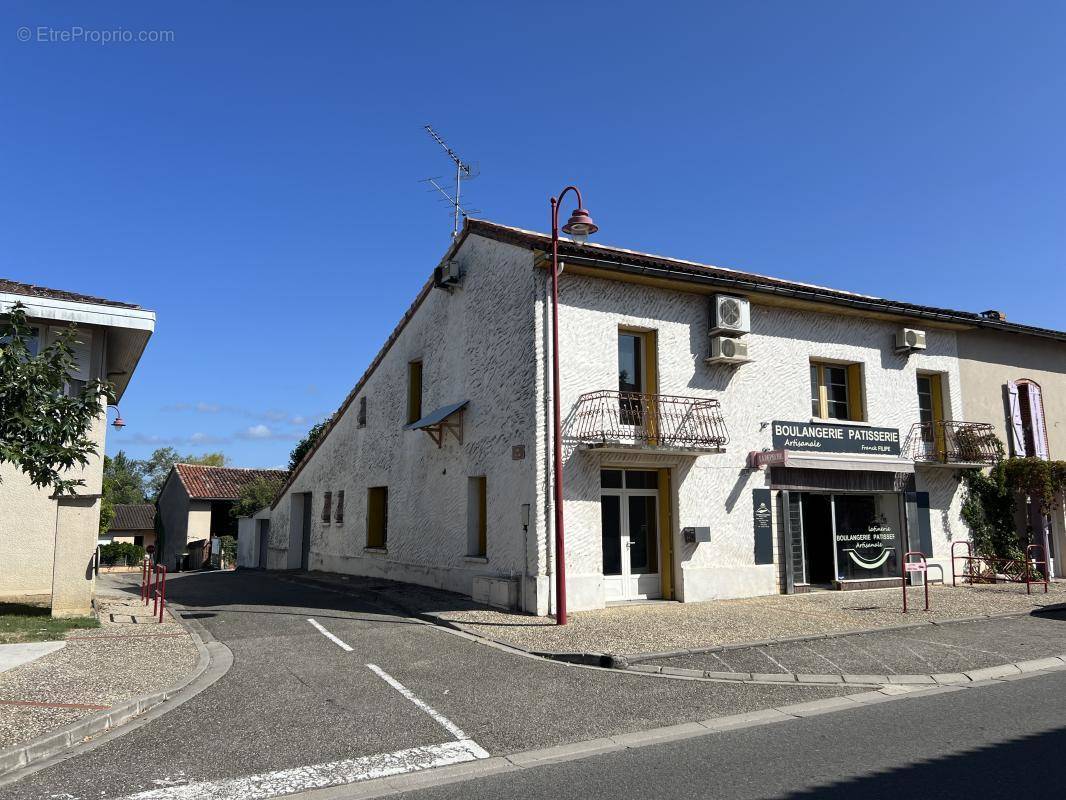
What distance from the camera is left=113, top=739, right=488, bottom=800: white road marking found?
4.71m

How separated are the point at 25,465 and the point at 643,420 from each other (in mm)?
9179

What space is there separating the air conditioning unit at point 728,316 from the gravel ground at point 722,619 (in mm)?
5091

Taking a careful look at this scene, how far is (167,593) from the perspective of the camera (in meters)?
17.2

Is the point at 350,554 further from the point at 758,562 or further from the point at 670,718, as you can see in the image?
the point at 670,718

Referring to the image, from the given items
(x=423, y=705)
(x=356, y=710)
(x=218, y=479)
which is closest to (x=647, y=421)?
(x=423, y=705)

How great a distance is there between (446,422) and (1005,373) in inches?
543

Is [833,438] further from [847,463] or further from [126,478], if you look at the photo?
[126,478]

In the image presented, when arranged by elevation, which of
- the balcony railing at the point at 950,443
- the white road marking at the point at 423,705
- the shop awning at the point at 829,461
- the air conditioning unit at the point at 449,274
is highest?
the air conditioning unit at the point at 449,274

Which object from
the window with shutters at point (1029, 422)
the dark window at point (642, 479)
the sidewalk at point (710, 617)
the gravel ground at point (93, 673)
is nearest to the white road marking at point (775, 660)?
Result: the sidewalk at point (710, 617)

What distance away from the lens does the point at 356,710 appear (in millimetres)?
6691

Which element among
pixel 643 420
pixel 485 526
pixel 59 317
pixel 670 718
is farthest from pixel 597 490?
pixel 59 317

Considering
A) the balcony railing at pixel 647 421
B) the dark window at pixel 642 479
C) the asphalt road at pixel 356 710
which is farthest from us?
the dark window at pixel 642 479

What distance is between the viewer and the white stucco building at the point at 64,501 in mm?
11328

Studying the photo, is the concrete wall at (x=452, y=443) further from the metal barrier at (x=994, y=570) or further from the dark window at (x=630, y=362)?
the metal barrier at (x=994, y=570)
